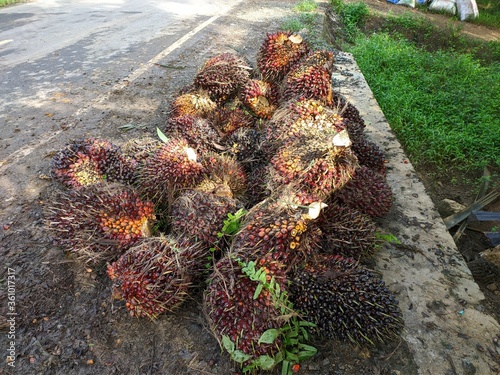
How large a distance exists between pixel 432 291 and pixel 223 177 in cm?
133

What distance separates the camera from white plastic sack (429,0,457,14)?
1037 centimetres

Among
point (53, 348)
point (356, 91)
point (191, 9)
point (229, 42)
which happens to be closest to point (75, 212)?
point (53, 348)

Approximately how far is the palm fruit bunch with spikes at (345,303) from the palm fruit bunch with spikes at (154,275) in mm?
526

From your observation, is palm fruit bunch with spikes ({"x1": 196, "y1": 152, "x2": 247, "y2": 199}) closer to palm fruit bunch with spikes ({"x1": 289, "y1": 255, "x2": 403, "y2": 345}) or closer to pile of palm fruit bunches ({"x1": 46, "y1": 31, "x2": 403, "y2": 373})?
pile of palm fruit bunches ({"x1": 46, "y1": 31, "x2": 403, "y2": 373})

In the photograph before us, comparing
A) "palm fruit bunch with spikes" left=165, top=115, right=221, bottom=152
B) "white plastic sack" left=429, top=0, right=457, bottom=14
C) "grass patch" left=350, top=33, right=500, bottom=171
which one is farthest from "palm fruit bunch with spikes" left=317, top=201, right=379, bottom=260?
"white plastic sack" left=429, top=0, right=457, bottom=14

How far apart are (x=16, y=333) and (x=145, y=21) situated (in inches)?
283

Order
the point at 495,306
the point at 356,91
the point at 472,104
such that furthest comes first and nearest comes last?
the point at 472,104
the point at 356,91
the point at 495,306

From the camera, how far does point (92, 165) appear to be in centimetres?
244

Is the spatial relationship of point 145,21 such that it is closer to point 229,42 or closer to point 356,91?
point 229,42

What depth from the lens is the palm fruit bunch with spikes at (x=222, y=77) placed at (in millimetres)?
3164

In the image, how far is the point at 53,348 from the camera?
1834 mm

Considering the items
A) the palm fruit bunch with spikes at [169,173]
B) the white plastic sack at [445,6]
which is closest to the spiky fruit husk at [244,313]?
the palm fruit bunch with spikes at [169,173]

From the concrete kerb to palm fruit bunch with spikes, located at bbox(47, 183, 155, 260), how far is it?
1392mm

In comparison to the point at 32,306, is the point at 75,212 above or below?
above
